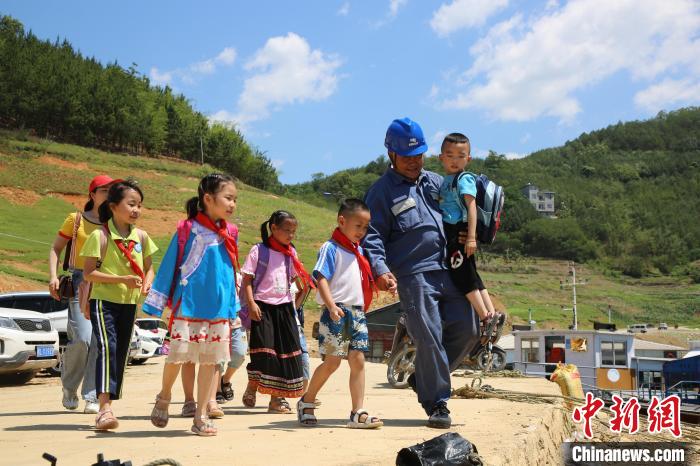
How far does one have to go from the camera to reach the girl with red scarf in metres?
5.93

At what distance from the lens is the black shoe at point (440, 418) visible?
4.66m

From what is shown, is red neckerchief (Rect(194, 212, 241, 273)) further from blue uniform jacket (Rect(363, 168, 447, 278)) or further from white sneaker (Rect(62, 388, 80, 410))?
white sneaker (Rect(62, 388, 80, 410))

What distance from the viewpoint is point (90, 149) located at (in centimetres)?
7300

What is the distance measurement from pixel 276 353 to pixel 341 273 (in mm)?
1247

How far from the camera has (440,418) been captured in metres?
4.67

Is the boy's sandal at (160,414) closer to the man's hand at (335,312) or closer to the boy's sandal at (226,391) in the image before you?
the man's hand at (335,312)

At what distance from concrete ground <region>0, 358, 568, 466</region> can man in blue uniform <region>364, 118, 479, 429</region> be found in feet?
1.31

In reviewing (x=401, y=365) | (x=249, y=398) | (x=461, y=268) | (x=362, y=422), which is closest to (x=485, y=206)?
(x=461, y=268)

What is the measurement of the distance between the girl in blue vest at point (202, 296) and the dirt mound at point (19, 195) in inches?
1791

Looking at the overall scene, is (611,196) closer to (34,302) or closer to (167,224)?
(167,224)

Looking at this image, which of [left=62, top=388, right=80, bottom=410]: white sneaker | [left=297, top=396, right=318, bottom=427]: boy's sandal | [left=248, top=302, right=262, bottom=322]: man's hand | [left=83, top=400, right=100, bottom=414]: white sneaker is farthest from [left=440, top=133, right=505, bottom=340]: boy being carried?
[left=62, top=388, right=80, bottom=410]: white sneaker

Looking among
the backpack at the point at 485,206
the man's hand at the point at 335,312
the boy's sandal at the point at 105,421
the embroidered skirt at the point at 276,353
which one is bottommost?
the boy's sandal at the point at 105,421

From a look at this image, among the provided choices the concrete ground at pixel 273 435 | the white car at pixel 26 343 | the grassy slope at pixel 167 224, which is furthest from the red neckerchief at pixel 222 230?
the grassy slope at pixel 167 224

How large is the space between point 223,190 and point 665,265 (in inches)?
5027
